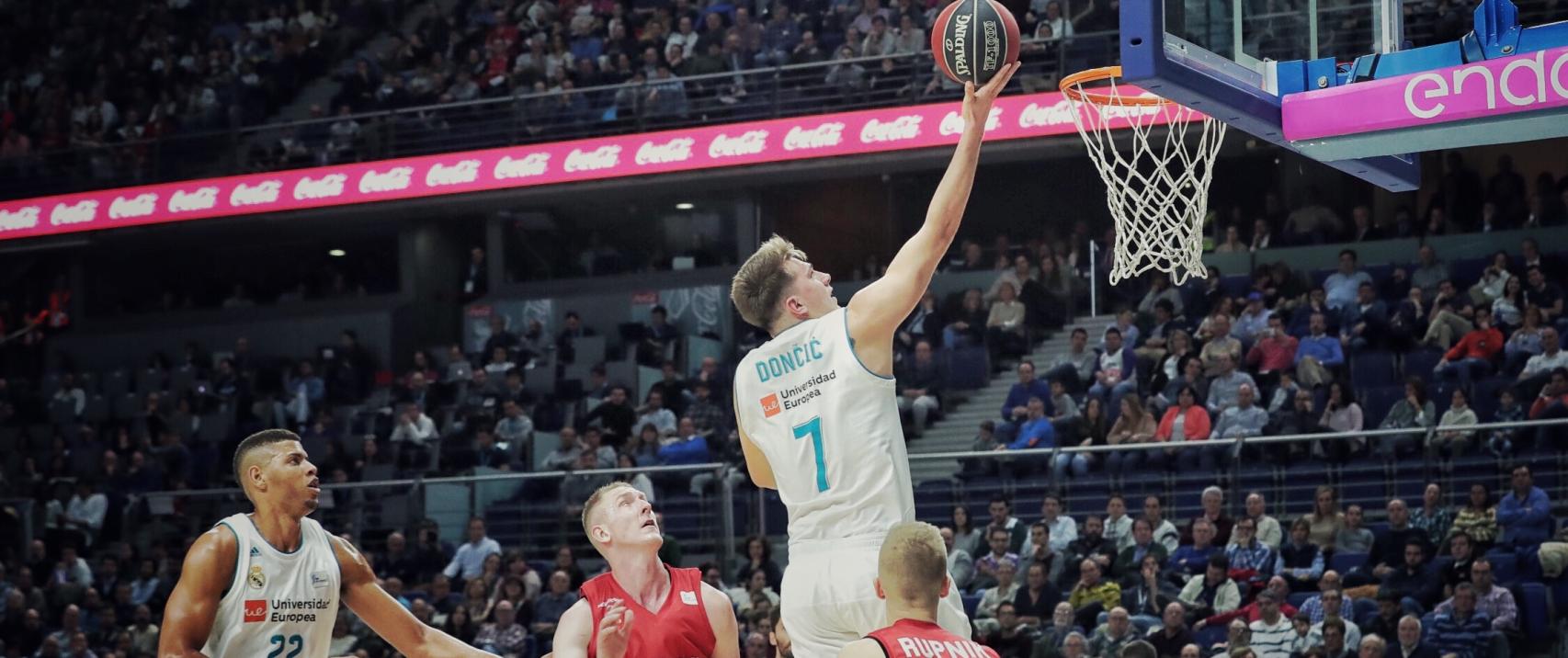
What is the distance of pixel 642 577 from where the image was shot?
20.3 ft

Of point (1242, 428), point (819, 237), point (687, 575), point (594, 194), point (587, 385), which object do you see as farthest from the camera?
point (819, 237)

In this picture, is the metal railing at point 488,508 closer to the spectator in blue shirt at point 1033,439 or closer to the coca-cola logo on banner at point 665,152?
the spectator in blue shirt at point 1033,439

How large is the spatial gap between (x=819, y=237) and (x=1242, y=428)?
963 cm

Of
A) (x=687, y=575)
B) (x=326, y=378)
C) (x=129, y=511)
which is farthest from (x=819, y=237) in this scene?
(x=687, y=575)

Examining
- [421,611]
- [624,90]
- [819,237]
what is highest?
[624,90]

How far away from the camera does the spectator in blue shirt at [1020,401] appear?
1562 centimetres

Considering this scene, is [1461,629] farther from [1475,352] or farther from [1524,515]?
[1475,352]

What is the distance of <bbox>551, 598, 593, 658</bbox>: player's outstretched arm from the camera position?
19.6ft

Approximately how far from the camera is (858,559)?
17.4 ft

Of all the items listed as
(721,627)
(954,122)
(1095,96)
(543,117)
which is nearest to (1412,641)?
(1095,96)

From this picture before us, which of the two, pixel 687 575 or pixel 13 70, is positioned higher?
pixel 13 70

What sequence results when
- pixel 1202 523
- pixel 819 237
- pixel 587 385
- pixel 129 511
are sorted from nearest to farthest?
pixel 1202 523 < pixel 129 511 < pixel 587 385 < pixel 819 237

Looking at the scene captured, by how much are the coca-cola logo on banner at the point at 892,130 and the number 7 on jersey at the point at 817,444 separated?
13.4 meters

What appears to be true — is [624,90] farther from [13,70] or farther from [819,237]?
[13,70]
